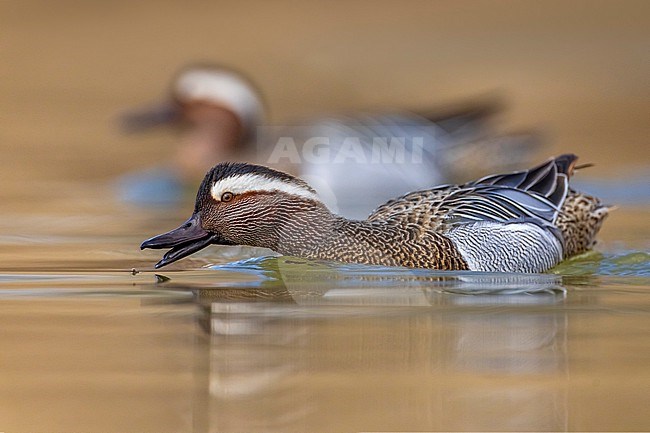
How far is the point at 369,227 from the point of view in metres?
7.45

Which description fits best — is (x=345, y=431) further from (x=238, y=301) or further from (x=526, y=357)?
(x=238, y=301)

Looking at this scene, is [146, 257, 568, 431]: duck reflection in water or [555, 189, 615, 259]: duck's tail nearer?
[146, 257, 568, 431]: duck reflection in water

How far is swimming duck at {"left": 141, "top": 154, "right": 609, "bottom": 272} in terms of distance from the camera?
721 cm

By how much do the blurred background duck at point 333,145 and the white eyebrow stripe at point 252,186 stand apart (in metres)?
3.01

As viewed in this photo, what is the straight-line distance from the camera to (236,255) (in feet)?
27.9

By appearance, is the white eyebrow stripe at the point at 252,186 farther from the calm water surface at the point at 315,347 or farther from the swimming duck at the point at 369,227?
the calm water surface at the point at 315,347

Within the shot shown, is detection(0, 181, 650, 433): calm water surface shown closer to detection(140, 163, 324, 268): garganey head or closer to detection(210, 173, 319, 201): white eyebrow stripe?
detection(140, 163, 324, 268): garganey head

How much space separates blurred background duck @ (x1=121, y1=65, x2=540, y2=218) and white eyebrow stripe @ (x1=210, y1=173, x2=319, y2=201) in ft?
9.88

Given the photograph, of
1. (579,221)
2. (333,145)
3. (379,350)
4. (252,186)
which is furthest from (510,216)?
(333,145)

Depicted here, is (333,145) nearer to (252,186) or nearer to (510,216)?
(510,216)

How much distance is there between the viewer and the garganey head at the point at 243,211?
7.18 m

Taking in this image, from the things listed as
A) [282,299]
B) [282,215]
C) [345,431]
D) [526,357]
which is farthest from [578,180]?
[345,431]

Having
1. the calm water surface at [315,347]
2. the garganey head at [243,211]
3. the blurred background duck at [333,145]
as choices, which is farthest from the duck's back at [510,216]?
the blurred background duck at [333,145]

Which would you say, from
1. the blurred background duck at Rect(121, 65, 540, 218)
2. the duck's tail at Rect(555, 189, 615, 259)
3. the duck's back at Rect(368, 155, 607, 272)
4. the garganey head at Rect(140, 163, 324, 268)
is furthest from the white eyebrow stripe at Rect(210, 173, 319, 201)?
the blurred background duck at Rect(121, 65, 540, 218)
